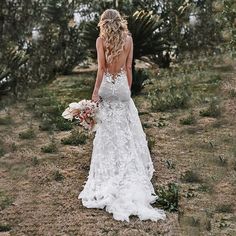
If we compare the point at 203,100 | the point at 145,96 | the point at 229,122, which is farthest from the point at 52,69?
the point at 229,122

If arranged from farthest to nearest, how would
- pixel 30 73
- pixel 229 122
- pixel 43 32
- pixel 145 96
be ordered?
pixel 43 32
pixel 30 73
pixel 145 96
pixel 229 122

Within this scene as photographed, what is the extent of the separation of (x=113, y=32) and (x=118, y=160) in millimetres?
1530

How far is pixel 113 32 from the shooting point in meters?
6.85

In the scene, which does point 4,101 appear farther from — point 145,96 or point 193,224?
point 193,224

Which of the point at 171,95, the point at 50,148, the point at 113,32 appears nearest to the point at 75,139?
the point at 50,148

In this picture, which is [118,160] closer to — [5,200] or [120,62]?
[120,62]

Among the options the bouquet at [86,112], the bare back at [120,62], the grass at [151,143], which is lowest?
the grass at [151,143]

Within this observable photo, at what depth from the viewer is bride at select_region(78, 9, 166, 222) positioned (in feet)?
21.8

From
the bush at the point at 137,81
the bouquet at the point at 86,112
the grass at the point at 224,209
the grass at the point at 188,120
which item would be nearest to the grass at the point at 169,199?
the grass at the point at 224,209

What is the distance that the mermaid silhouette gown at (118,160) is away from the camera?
21.9 feet

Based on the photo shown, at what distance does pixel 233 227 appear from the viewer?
6.30 meters

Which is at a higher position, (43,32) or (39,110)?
(43,32)

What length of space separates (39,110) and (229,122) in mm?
3628

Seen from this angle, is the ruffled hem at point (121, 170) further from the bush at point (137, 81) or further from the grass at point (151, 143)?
the bush at point (137, 81)
